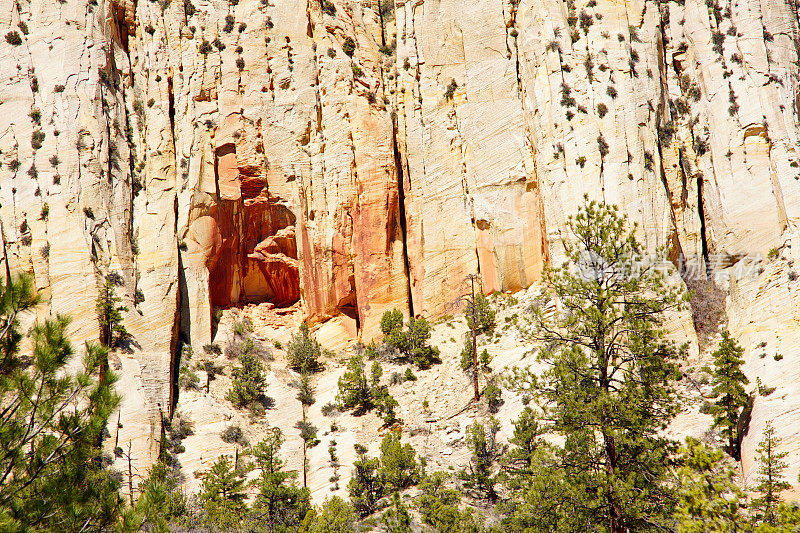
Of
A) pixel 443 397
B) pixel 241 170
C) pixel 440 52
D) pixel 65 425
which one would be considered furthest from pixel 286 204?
pixel 65 425

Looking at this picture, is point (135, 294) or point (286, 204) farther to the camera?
point (286, 204)

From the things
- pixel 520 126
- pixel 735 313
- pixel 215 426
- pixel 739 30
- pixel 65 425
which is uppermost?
pixel 739 30

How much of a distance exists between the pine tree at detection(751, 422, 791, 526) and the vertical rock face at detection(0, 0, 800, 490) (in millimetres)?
6084

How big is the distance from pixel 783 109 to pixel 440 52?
1610 cm

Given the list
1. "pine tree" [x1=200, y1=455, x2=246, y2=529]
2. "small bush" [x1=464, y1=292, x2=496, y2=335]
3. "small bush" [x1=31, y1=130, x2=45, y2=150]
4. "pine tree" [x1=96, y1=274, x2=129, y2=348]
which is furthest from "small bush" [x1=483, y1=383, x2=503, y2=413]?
"small bush" [x1=31, y1=130, x2=45, y2=150]

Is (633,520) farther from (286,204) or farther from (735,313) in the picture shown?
(286,204)

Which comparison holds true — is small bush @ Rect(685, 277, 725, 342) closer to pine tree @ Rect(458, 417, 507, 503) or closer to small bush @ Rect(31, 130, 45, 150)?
pine tree @ Rect(458, 417, 507, 503)

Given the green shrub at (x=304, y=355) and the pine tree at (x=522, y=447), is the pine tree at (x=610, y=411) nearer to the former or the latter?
the pine tree at (x=522, y=447)

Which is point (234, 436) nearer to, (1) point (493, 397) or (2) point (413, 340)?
(2) point (413, 340)

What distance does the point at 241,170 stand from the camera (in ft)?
116

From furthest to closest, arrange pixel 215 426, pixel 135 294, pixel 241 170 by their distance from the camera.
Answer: pixel 241 170
pixel 135 294
pixel 215 426

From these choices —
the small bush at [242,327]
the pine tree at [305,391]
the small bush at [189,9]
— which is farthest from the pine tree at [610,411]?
the small bush at [189,9]

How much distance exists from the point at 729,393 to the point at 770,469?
3.31 m

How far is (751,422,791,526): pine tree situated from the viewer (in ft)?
58.5
